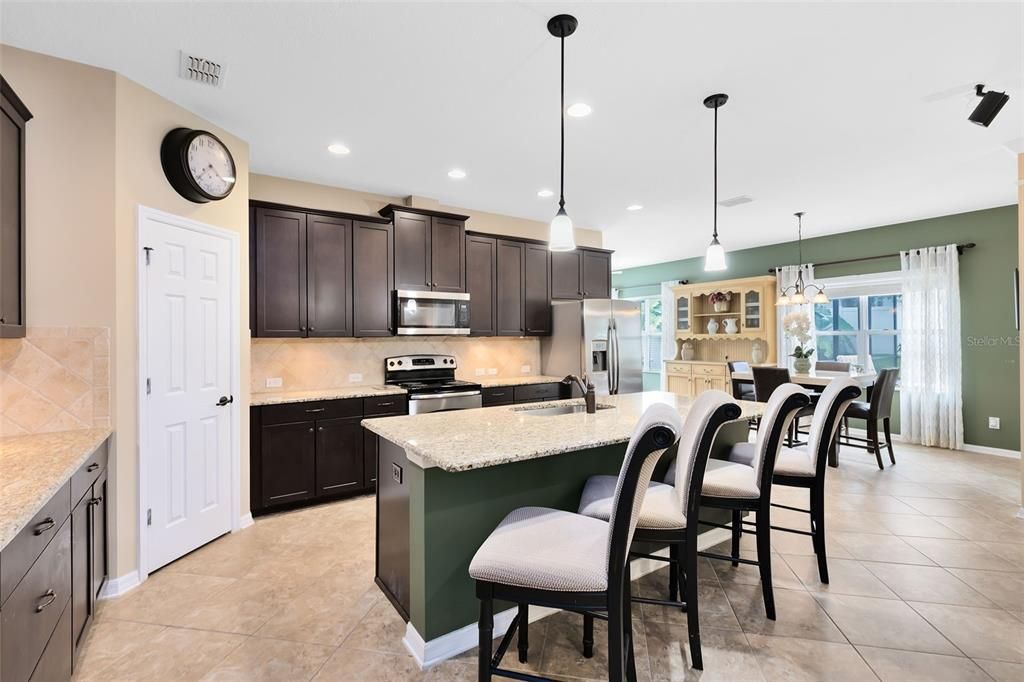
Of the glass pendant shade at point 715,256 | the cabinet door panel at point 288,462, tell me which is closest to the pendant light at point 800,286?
the glass pendant shade at point 715,256

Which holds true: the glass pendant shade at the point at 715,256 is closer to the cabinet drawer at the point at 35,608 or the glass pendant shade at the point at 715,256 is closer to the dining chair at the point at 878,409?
the dining chair at the point at 878,409

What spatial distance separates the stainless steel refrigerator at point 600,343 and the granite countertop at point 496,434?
7.30 ft

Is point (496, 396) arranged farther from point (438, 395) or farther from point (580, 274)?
point (580, 274)

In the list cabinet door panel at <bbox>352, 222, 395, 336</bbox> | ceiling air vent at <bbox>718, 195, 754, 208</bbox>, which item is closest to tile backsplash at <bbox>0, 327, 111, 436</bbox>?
cabinet door panel at <bbox>352, 222, 395, 336</bbox>

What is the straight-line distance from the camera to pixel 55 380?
7.43 feet

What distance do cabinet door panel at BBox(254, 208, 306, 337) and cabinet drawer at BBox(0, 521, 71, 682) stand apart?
2.16 meters

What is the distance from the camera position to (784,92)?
261 cm

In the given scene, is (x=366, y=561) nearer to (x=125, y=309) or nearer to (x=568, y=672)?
(x=568, y=672)

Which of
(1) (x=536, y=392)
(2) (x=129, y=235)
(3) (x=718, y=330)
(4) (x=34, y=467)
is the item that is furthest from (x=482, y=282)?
(3) (x=718, y=330)

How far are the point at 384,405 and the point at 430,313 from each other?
0.98 meters

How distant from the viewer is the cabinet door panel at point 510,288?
195 inches

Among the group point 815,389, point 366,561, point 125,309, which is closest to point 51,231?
point 125,309

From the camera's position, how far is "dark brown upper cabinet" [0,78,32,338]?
77.2 inches

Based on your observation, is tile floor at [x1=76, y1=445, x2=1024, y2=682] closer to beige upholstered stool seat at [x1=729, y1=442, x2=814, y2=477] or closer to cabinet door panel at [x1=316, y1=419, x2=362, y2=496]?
cabinet door panel at [x1=316, y1=419, x2=362, y2=496]
